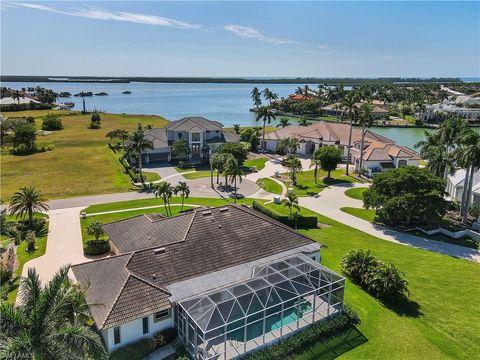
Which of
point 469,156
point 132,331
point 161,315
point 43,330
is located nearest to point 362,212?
point 469,156

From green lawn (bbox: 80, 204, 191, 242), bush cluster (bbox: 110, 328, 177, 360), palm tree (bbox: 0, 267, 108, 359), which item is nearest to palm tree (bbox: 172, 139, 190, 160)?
green lawn (bbox: 80, 204, 191, 242)

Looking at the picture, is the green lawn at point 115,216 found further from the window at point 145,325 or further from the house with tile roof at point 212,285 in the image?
the window at point 145,325

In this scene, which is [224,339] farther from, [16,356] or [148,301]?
[16,356]

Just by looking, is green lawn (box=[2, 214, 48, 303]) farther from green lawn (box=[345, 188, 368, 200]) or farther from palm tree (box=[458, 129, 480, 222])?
palm tree (box=[458, 129, 480, 222])

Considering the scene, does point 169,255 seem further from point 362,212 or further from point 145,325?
point 362,212

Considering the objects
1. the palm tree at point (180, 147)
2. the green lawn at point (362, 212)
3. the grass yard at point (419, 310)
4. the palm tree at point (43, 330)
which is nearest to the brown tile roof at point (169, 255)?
the palm tree at point (43, 330)

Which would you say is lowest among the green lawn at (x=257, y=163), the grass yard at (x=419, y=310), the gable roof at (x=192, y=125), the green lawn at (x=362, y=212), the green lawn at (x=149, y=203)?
the grass yard at (x=419, y=310)

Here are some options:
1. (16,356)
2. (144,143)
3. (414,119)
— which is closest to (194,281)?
(16,356)

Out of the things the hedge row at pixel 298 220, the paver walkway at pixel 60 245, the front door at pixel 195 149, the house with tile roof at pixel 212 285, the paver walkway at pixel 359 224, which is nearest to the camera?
the house with tile roof at pixel 212 285
